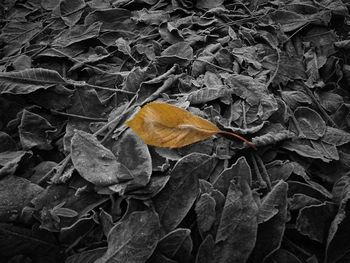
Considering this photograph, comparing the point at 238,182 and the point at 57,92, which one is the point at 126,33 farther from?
the point at 238,182

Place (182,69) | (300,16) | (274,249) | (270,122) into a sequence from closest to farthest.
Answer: (274,249)
(270,122)
(182,69)
(300,16)

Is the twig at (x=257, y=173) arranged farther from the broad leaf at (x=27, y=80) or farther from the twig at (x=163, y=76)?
the broad leaf at (x=27, y=80)

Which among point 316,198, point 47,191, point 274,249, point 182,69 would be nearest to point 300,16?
point 182,69

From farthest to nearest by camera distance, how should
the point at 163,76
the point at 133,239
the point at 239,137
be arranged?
the point at 163,76
the point at 239,137
the point at 133,239

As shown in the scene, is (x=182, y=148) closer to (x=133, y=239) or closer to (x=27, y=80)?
(x=133, y=239)

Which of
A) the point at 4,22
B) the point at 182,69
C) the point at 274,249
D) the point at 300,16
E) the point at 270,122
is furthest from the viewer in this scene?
the point at 4,22

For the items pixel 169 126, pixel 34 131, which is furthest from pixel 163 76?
pixel 34 131

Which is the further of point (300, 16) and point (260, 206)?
point (300, 16)
